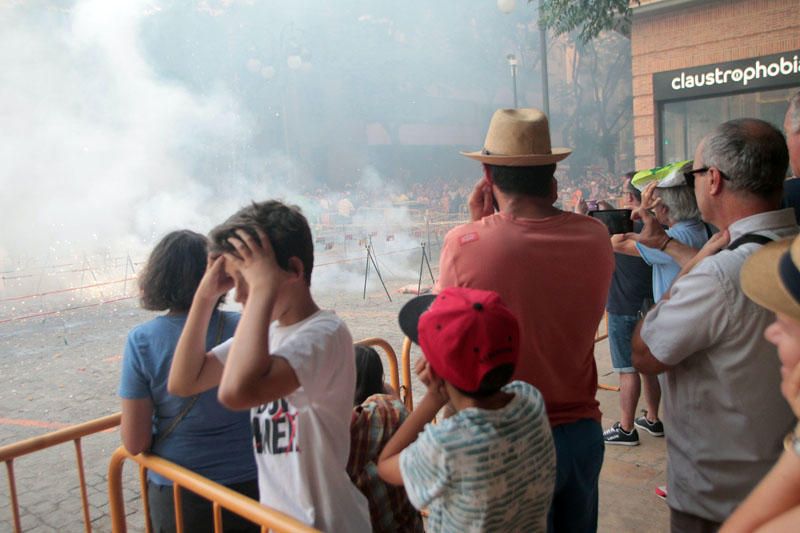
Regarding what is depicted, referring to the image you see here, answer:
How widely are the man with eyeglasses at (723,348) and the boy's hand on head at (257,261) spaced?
118 centimetres

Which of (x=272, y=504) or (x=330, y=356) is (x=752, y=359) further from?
(x=272, y=504)

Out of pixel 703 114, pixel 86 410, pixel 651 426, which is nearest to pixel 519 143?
pixel 651 426

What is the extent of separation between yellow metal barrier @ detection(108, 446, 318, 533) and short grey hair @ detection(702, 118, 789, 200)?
5.32 feet

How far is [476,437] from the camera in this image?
1.37 metres

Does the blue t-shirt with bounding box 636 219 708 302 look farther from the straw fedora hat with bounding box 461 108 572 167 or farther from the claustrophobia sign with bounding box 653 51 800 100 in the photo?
the claustrophobia sign with bounding box 653 51 800 100

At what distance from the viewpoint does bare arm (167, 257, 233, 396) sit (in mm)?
1864

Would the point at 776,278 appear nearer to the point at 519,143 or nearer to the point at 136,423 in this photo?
the point at 519,143

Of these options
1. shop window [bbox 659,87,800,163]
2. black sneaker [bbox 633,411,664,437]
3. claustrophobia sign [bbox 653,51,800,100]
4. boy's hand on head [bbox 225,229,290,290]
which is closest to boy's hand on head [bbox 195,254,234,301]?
boy's hand on head [bbox 225,229,290,290]

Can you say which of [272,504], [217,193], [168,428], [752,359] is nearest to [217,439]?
[168,428]

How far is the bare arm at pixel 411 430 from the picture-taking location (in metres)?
1.53

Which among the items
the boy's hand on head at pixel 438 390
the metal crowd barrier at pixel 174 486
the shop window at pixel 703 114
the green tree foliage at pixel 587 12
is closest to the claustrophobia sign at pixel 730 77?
the shop window at pixel 703 114

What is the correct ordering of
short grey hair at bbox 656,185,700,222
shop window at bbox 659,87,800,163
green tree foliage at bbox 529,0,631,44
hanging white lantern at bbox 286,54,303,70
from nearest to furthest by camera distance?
1. short grey hair at bbox 656,185,700,222
2. shop window at bbox 659,87,800,163
3. green tree foliage at bbox 529,0,631,44
4. hanging white lantern at bbox 286,54,303,70

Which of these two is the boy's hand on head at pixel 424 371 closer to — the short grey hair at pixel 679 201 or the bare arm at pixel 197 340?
the bare arm at pixel 197 340

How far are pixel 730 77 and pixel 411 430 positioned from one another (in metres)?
11.5
